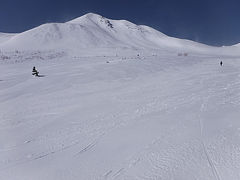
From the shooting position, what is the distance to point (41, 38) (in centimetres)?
5691

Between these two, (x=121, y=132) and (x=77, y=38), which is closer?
(x=121, y=132)

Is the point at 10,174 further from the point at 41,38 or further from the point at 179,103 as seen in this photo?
the point at 41,38

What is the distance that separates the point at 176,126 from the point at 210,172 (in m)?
2.49

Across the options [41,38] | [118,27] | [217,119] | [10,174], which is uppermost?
[118,27]

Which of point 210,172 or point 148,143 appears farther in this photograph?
point 148,143

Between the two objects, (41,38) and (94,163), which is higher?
(41,38)

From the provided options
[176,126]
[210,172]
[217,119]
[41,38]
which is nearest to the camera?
[210,172]

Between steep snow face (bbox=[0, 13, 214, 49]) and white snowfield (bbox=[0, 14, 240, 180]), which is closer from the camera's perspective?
white snowfield (bbox=[0, 14, 240, 180])

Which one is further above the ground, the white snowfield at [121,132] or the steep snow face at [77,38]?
the steep snow face at [77,38]

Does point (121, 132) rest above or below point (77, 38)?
below

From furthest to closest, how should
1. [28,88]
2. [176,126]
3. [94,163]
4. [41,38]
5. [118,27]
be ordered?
[118,27], [41,38], [28,88], [176,126], [94,163]

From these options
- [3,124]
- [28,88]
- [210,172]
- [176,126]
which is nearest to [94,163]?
[210,172]

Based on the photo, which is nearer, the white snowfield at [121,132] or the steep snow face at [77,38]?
the white snowfield at [121,132]

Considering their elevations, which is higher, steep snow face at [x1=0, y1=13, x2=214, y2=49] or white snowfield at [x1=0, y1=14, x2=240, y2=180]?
steep snow face at [x1=0, y1=13, x2=214, y2=49]
